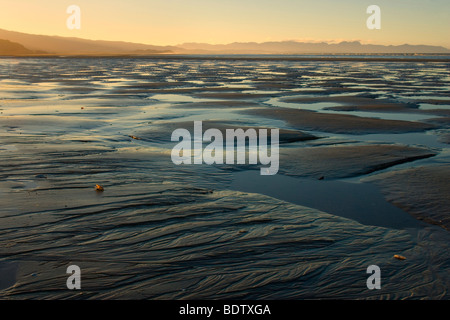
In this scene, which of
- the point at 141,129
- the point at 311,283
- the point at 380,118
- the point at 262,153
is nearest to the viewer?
the point at 311,283

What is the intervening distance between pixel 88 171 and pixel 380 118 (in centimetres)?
1077

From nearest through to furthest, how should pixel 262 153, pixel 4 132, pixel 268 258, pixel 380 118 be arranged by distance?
pixel 268 258, pixel 262 153, pixel 4 132, pixel 380 118

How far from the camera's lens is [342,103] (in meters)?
19.4

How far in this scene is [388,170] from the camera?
8.23 meters

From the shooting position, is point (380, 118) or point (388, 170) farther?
point (380, 118)

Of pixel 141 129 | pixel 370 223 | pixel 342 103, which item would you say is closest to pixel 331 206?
pixel 370 223

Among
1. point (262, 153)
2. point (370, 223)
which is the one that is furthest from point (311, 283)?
point (262, 153)

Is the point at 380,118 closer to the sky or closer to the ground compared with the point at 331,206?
closer to the sky

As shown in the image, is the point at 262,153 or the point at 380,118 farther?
the point at 380,118

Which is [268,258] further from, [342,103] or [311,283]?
[342,103]

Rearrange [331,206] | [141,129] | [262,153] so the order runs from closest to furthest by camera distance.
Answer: [331,206] < [262,153] < [141,129]

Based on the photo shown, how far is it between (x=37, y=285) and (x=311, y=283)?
2.48 meters

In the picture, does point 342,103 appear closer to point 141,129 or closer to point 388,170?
point 141,129
